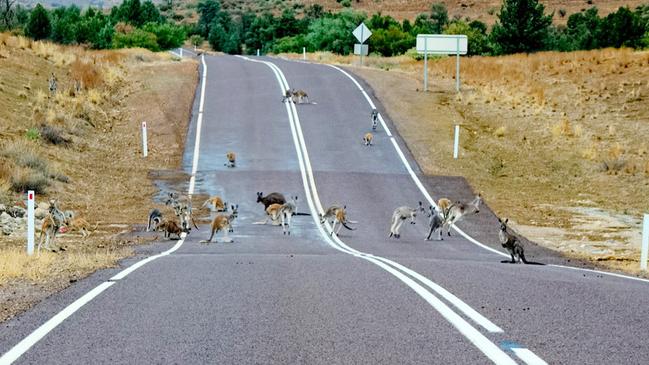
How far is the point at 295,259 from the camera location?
1462cm

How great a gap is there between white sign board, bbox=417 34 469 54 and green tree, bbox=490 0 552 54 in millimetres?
29342

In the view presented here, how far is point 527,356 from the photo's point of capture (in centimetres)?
693

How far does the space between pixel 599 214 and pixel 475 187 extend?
449 cm

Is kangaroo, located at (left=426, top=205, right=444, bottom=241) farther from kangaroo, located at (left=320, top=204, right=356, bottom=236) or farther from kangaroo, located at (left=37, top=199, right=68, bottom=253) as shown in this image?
kangaroo, located at (left=37, top=199, right=68, bottom=253)

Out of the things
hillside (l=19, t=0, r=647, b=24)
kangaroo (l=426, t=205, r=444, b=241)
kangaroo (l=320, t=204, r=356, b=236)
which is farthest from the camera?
hillside (l=19, t=0, r=647, b=24)

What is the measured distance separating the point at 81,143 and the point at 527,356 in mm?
29058

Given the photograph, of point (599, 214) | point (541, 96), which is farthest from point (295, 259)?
point (541, 96)

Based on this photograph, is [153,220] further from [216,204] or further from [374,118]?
[374,118]

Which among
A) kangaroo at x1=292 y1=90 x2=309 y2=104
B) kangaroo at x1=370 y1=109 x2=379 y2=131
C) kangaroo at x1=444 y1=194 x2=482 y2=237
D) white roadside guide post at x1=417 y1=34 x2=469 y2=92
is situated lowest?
kangaroo at x1=444 y1=194 x2=482 y2=237

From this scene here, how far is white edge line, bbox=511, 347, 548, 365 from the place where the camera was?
6.72m

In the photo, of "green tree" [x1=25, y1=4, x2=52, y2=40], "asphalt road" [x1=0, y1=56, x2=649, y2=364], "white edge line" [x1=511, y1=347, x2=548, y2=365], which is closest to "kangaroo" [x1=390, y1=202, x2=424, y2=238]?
"asphalt road" [x1=0, y1=56, x2=649, y2=364]

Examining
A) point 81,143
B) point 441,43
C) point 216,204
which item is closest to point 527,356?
point 216,204

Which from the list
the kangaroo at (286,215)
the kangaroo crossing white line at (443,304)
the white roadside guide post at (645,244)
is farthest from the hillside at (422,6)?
the white roadside guide post at (645,244)

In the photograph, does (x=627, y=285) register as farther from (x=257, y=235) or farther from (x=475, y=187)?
(x=475, y=187)
